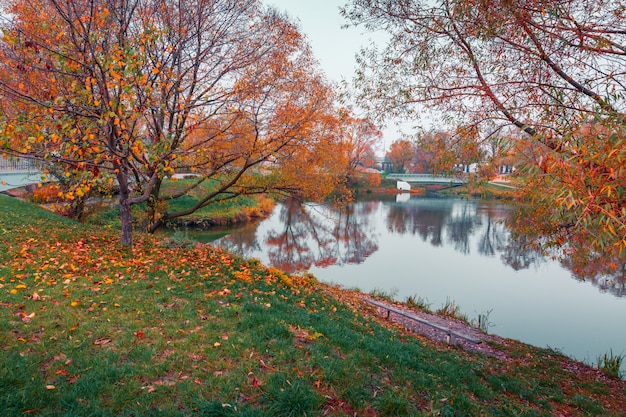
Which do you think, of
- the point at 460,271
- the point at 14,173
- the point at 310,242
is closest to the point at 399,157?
the point at 310,242

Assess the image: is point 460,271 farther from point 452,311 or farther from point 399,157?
point 399,157

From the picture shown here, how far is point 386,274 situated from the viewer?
16125 millimetres

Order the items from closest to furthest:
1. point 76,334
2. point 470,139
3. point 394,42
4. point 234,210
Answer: point 76,334, point 470,139, point 394,42, point 234,210

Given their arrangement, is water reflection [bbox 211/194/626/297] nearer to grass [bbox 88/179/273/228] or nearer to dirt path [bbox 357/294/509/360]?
grass [bbox 88/179/273/228]

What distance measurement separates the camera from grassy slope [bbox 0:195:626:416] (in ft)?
11.2

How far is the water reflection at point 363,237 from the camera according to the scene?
58.1 feet

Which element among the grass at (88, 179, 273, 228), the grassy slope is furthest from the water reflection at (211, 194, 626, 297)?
the grassy slope

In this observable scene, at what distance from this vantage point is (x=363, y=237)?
23.4m

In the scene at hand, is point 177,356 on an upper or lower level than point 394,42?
lower

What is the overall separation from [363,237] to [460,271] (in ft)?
24.2

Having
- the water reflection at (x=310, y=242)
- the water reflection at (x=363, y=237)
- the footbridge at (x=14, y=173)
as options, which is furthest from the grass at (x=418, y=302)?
the footbridge at (x=14, y=173)

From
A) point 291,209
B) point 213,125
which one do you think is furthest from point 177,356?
point 291,209

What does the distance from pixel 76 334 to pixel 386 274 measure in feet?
42.9

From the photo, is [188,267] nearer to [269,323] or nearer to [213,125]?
[269,323]
